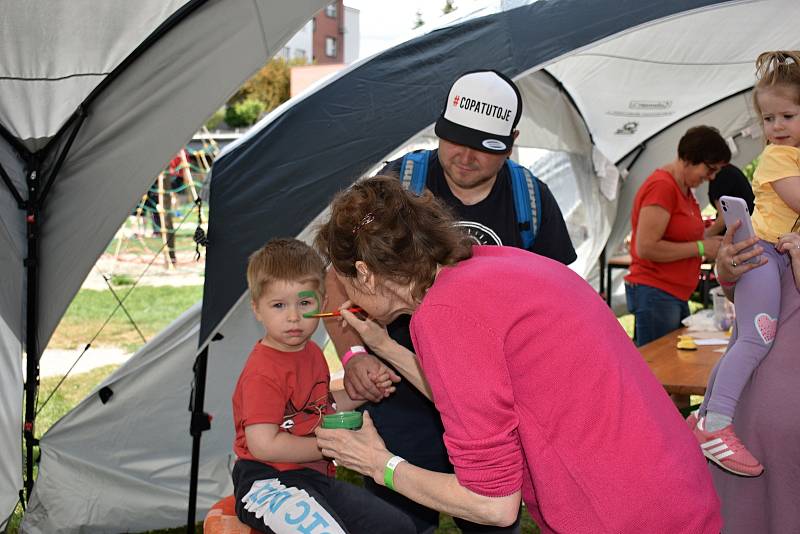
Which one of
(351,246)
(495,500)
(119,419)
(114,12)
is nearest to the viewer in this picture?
(495,500)

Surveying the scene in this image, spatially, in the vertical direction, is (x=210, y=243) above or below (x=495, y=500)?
above

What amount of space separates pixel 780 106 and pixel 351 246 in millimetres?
1386

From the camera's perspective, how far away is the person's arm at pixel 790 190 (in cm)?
249

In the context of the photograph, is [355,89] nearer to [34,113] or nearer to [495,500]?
[34,113]

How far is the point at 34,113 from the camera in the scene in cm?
365

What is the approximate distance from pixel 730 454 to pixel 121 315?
913 cm

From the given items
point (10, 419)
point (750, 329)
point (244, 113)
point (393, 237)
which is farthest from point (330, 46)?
point (393, 237)

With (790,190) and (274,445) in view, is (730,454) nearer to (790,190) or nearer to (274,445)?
(790,190)

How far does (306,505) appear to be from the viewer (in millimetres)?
2436

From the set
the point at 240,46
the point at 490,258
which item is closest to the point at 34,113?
the point at 240,46

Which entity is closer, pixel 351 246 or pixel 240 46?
pixel 351 246

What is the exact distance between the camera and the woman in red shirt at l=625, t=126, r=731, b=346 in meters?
4.85

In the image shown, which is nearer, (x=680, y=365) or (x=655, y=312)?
(x=680, y=365)

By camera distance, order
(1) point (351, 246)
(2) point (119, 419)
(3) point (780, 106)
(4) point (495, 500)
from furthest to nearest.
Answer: (2) point (119, 419)
(3) point (780, 106)
(1) point (351, 246)
(4) point (495, 500)
